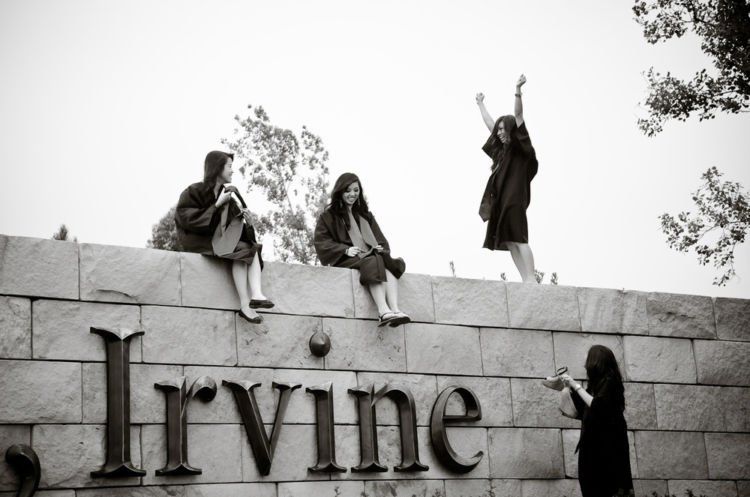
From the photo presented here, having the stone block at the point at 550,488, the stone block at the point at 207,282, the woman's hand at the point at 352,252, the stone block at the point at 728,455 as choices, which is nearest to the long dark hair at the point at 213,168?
the stone block at the point at 207,282

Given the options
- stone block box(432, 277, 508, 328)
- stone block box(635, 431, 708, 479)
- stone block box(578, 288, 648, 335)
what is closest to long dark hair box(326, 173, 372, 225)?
stone block box(432, 277, 508, 328)

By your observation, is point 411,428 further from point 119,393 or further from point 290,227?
point 290,227

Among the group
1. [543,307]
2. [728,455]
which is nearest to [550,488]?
[543,307]

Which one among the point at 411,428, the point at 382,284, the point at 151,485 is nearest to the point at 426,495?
the point at 411,428

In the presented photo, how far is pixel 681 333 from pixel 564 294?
147cm

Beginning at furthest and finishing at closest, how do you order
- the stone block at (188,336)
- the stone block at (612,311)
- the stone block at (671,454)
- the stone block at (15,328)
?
the stone block at (612,311)
the stone block at (671,454)
the stone block at (188,336)
the stone block at (15,328)

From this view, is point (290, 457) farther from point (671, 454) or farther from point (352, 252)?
point (671, 454)

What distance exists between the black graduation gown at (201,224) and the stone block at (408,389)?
143 cm

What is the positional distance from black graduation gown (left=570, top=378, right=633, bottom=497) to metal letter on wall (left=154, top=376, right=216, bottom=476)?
9.82 feet

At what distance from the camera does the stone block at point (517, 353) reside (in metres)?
9.82

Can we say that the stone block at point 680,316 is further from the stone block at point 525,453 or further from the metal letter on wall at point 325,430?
the metal letter on wall at point 325,430

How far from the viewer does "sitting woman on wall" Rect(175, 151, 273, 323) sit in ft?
27.7

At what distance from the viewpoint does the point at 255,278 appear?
845 centimetres

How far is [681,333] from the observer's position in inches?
432
